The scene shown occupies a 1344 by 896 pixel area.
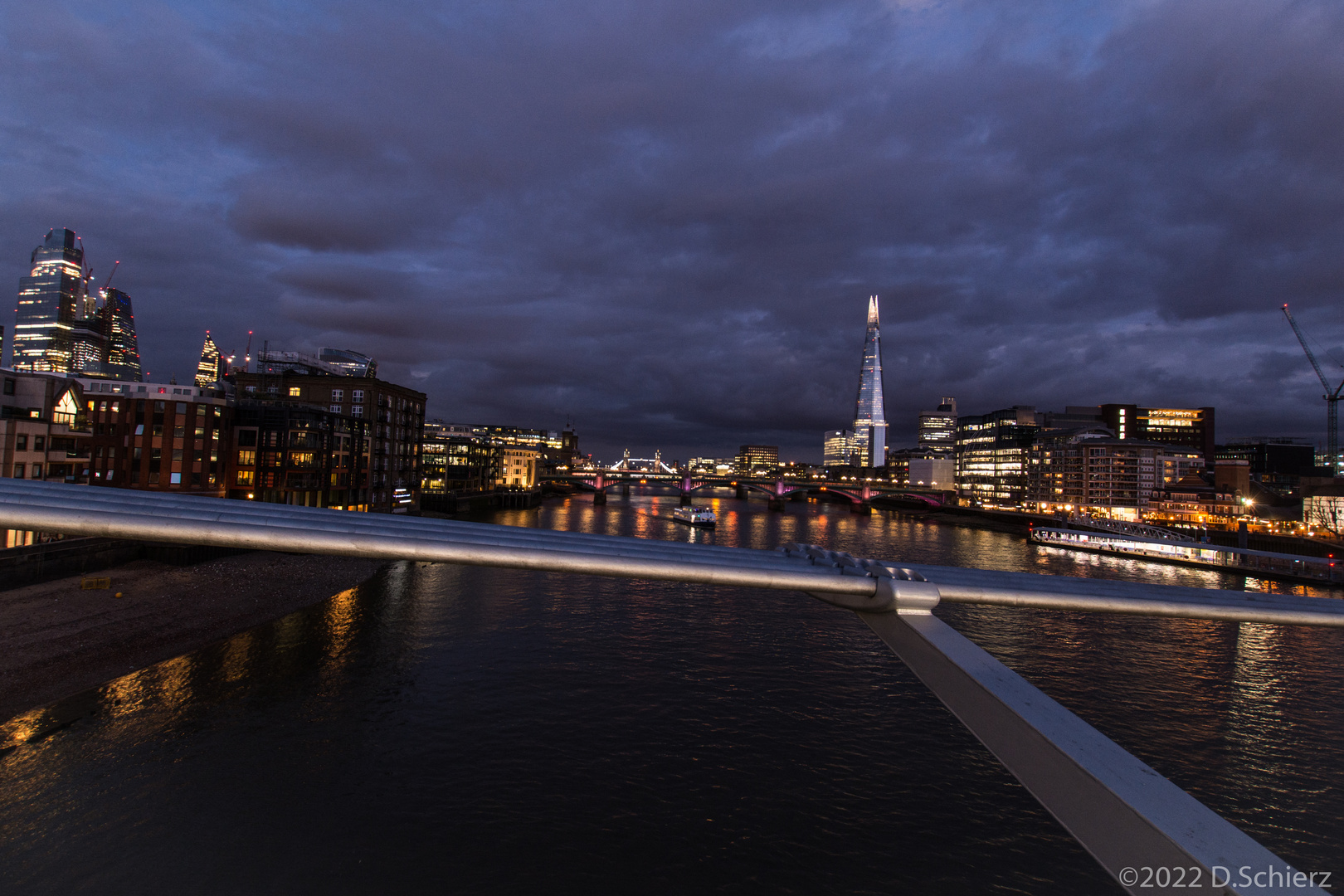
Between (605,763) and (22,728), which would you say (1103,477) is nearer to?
(605,763)

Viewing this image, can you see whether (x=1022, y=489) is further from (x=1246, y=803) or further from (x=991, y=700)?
(x=991, y=700)

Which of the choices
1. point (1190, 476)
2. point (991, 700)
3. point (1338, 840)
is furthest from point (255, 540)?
point (1190, 476)

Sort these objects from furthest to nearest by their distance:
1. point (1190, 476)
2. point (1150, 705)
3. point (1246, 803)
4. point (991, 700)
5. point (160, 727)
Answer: point (1190, 476) → point (1150, 705) → point (160, 727) → point (1246, 803) → point (991, 700)

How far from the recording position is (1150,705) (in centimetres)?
1953

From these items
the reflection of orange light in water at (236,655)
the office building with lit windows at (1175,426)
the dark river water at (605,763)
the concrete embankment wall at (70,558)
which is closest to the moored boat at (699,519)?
the dark river water at (605,763)

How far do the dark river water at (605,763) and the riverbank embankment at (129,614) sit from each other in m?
1.43

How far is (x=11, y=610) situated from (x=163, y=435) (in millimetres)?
24195

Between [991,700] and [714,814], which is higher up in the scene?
[991,700]

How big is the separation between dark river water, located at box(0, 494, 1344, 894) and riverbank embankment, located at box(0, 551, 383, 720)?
1434mm

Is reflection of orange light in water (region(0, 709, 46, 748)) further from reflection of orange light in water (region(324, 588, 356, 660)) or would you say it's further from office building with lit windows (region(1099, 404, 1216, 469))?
office building with lit windows (region(1099, 404, 1216, 469))

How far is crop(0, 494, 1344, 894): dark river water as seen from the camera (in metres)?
11.4

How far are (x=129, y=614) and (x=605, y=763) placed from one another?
2297cm

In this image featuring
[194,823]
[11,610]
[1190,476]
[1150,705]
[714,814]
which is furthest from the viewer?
[1190,476]

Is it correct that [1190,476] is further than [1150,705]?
Yes
